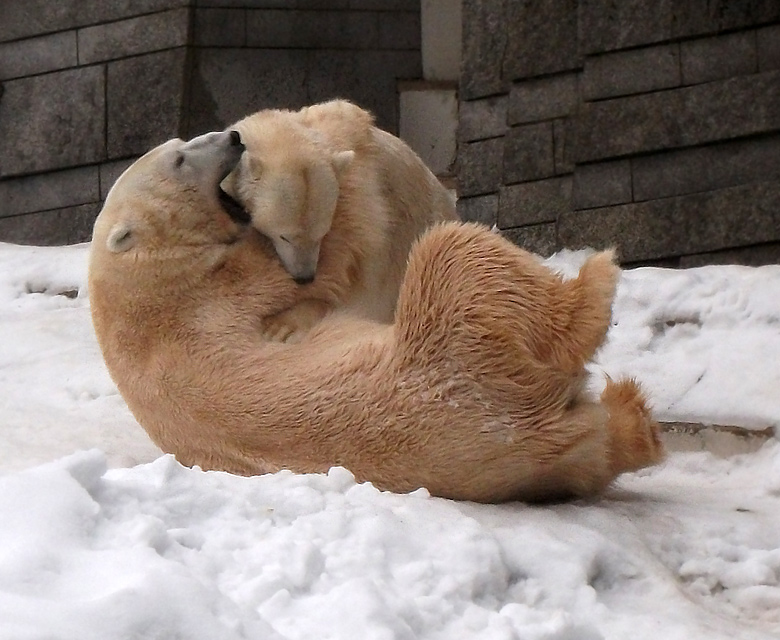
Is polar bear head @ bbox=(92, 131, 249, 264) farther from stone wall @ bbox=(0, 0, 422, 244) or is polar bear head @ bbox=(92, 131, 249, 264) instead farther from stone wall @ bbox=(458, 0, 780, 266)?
stone wall @ bbox=(0, 0, 422, 244)

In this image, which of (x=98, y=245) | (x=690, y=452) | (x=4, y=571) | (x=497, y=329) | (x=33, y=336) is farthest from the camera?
(x=33, y=336)

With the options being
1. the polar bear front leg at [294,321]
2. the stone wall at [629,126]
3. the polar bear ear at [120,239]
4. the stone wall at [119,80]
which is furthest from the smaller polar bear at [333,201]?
the stone wall at [119,80]

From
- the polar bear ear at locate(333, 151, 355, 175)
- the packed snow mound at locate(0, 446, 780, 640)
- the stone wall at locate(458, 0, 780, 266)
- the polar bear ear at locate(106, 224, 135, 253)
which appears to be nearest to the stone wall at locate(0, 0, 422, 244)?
the stone wall at locate(458, 0, 780, 266)

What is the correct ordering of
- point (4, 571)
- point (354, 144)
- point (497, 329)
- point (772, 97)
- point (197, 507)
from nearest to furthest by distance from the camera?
point (4, 571), point (197, 507), point (497, 329), point (354, 144), point (772, 97)

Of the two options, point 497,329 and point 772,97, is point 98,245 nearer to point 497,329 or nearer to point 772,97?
point 497,329

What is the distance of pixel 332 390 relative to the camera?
2.52 m

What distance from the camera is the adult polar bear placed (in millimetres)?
2453

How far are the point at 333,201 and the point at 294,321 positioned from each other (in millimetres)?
435

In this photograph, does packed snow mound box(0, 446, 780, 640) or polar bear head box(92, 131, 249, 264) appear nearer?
packed snow mound box(0, 446, 780, 640)

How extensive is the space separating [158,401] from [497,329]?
2.87 ft

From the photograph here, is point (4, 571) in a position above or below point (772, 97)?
below

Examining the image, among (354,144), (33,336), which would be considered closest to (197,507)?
(354,144)

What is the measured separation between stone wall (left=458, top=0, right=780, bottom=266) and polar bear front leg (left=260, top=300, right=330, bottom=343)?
3.66 m

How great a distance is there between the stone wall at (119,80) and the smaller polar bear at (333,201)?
15.2 ft
